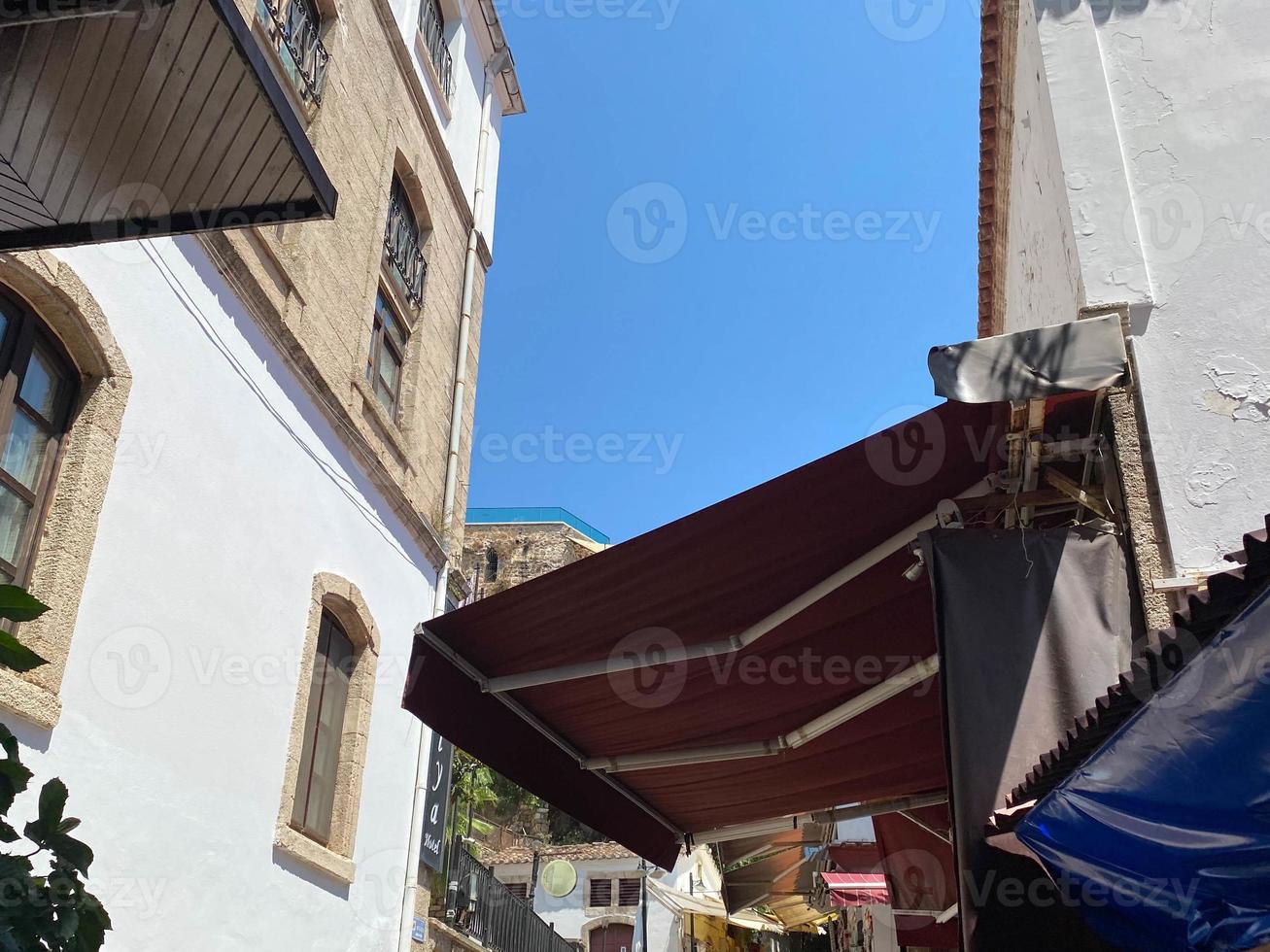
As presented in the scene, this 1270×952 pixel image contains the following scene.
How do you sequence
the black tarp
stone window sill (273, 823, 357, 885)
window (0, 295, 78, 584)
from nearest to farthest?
the black tarp → window (0, 295, 78, 584) → stone window sill (273, 823, 357, 885)

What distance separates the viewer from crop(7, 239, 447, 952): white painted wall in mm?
5742

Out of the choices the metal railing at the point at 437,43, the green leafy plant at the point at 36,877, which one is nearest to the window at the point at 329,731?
the green leafy plant at the point at 36,877

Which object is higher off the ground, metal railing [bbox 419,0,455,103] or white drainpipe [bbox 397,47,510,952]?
metal railing [bbox 419,0,455,103]

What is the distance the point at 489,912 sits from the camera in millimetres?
14047

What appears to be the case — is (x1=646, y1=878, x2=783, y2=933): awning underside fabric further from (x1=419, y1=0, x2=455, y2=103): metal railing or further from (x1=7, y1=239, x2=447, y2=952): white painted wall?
(x1=419, y1=0, x2=455, y2=103): metal railing

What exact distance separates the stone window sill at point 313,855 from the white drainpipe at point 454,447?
1.28m

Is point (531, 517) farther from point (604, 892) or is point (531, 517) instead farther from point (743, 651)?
point (743, 651)

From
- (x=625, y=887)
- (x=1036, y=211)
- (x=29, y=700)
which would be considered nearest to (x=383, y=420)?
(x=29, y=700)

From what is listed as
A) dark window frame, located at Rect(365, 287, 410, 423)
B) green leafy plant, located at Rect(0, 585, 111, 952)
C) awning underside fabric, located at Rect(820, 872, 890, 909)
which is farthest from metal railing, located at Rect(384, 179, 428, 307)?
green leafy plant, located at Rect(0, 585, 111, 952)

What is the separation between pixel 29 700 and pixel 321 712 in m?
3.61

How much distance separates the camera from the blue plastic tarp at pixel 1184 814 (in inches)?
86.7

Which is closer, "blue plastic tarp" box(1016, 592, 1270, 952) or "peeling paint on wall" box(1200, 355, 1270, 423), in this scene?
"blue plastic tarp" box(1016, 592, 1270, 952)

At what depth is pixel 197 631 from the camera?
665 centimetres

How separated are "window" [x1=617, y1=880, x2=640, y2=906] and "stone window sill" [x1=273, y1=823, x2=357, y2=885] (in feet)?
88.3
